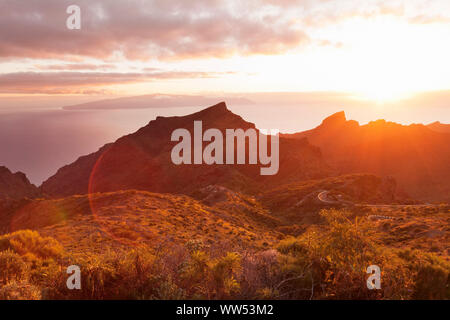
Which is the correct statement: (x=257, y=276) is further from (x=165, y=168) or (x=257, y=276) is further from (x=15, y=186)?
(x=15, y=186)

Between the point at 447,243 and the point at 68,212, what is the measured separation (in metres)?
39.2

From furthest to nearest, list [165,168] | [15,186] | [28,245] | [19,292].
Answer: [165,168]
[15,186]
[28,245]
[19,292]

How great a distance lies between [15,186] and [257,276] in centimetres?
11429

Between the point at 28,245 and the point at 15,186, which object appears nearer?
the point at 28,245

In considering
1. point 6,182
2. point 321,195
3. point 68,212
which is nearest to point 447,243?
point 321,195

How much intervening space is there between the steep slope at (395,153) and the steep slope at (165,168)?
72.8ft

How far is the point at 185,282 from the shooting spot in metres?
8.56

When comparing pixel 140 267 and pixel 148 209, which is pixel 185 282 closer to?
pixel 140 267

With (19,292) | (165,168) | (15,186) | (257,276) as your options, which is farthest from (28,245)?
(15,186)

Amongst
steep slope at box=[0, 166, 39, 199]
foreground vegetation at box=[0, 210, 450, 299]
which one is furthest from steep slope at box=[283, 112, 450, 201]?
steep slope at box=[0, 166, 39, 199]

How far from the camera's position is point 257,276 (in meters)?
8.52

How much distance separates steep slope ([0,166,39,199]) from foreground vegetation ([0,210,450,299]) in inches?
3949

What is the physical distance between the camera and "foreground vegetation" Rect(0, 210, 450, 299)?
7.93 m

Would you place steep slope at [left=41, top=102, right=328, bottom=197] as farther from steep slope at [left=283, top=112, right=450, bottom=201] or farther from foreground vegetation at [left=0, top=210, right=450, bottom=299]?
foreground vegetation at [left=0, top=210, right=450, bottom=299]
